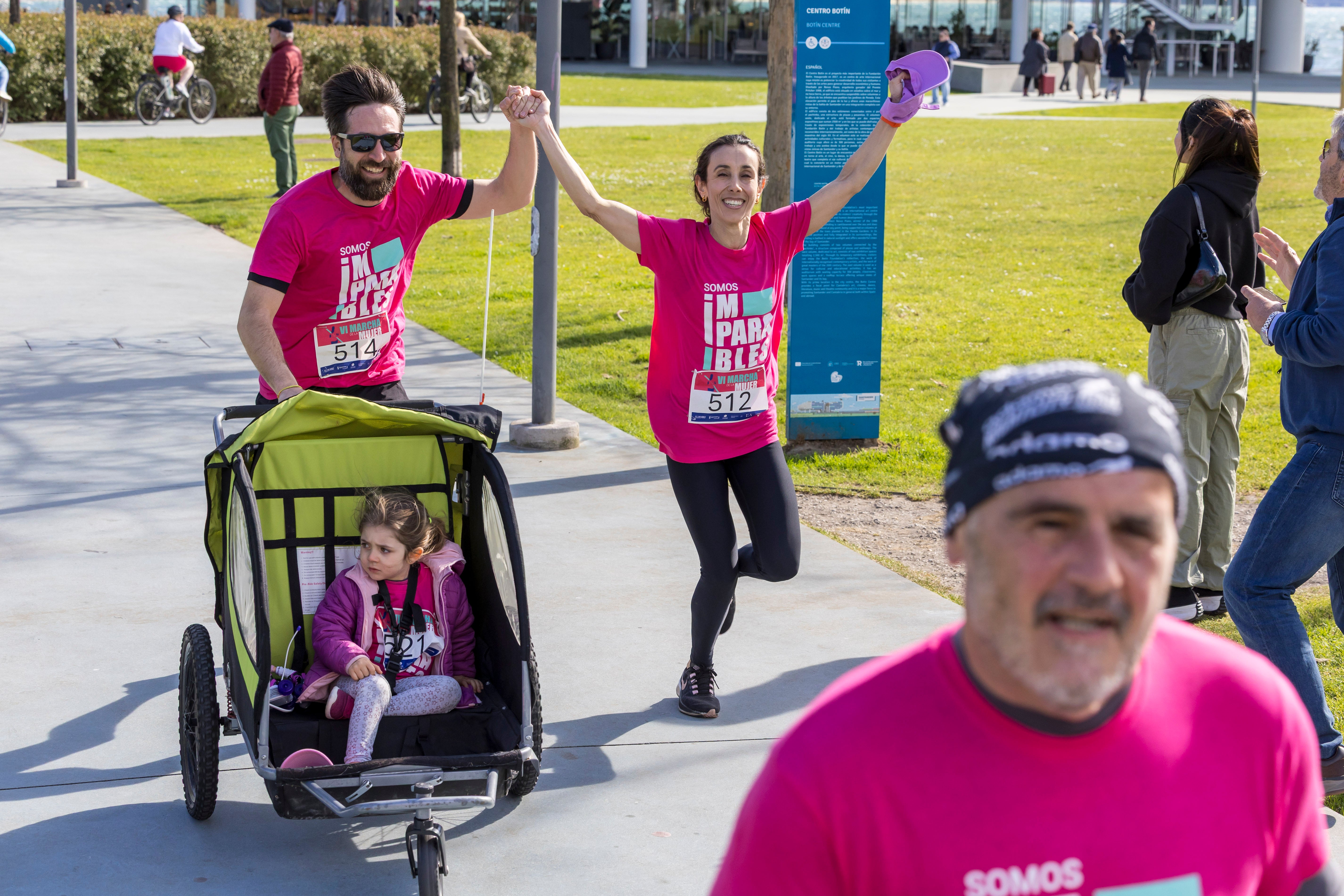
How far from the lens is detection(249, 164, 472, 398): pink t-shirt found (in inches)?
180

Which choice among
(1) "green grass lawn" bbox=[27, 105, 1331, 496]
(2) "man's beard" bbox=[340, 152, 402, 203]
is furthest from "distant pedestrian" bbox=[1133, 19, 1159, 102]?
(2) "man's beard" bbox=[340, 152, 402, 203]

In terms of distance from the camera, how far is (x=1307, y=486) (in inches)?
154

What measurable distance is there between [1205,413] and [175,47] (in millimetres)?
23503

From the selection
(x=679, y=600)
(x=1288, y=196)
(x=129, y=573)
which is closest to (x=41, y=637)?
(x=129, y=573)

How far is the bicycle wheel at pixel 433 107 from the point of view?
2880 centimetres

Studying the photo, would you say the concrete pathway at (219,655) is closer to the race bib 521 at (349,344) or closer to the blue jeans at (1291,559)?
the race bib 521 at (349,344)

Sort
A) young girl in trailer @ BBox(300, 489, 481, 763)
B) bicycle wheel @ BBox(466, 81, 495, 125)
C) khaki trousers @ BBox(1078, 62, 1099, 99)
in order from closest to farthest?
1. young girl in trailer @ BBox(300, 489, 481, 763)
2. bicycle wheel @ BBox(466, 81, 495, 125)
3. khaki trousers @ BBox(1078, 62, 1099, 99)

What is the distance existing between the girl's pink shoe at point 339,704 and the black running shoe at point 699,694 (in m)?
1.23

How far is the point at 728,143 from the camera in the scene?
4719 millimetres

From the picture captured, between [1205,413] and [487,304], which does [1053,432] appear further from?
[1205,413]

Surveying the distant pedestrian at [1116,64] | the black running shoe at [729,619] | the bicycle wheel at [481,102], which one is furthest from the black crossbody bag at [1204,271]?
the distant pedestrian at [1116,64]

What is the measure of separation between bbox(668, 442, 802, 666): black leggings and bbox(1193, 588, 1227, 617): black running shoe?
2.02m

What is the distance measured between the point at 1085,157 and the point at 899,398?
55.9ft

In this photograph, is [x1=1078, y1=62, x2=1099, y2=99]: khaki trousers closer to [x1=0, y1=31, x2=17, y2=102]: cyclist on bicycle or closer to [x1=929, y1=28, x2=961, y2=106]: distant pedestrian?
[x1=929, y1=28, x2=961, y2=106]: distant pedestrian
